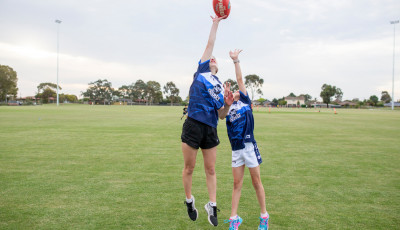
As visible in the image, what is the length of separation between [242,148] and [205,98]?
935mm

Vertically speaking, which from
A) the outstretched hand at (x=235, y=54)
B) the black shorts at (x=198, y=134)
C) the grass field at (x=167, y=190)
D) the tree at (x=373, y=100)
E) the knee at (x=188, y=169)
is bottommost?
the grass field at (x=167, y=190)

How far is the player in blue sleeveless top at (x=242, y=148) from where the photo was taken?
12.6 ft

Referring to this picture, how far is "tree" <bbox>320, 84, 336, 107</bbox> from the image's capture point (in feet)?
466

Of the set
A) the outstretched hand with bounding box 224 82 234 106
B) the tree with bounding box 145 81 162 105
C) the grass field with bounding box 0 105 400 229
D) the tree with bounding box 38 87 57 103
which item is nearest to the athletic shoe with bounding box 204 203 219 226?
the grass field with bounding box 0 105 400 229

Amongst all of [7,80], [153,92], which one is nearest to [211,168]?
[7,80]

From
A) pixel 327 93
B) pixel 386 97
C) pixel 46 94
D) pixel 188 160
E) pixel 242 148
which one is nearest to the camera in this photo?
pixel 242 148

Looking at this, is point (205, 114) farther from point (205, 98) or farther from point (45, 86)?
point (45, 86)

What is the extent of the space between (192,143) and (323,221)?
2387mm

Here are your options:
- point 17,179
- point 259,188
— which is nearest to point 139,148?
point 17,179

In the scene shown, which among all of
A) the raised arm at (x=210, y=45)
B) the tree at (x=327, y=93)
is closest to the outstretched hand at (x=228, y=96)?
the raised arm at (x=210, y=45)

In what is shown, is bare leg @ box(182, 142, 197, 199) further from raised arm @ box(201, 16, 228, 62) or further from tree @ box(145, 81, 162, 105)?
tree @ box(145, 81, 162, 105)

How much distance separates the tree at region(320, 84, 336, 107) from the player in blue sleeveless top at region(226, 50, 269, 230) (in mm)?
155456

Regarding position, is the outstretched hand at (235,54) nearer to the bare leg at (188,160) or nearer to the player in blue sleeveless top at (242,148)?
the player in blue sleeveless top at (242,148)

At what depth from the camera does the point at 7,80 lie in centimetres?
10019
